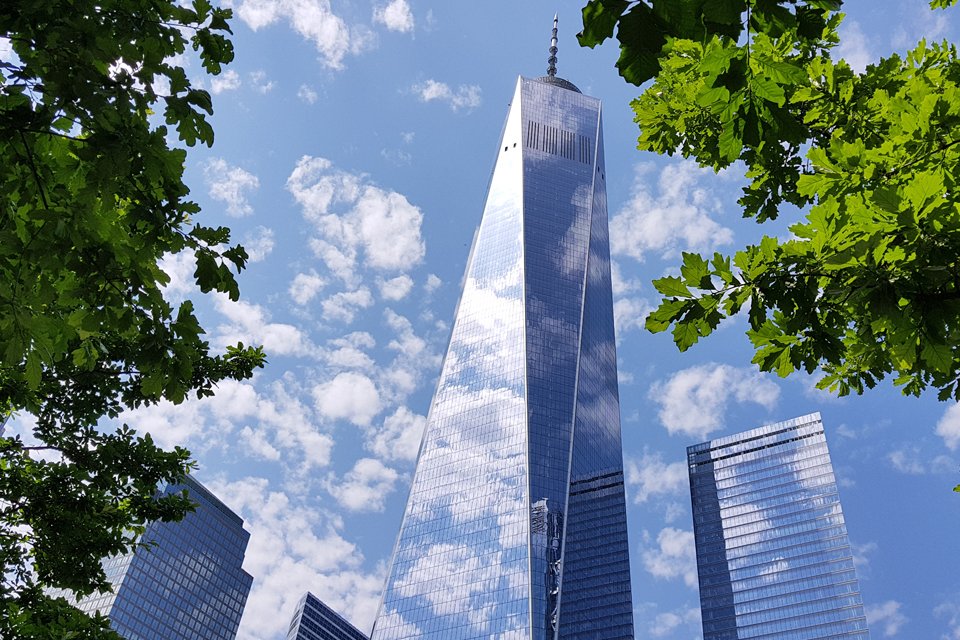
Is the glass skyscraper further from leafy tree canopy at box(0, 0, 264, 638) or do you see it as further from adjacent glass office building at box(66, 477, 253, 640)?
leafy tree canopy at box(0, 0, 264, 638)

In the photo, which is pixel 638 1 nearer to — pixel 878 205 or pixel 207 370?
pixel 878 205

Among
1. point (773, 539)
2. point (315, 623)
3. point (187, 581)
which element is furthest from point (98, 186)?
point (315, 623)

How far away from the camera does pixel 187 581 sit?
15162cm

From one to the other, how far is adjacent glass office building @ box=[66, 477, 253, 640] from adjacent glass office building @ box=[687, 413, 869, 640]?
10797 cm

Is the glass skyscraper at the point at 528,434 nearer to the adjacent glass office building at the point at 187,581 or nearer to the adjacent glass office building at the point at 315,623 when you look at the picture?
the adjacent glass office building at the point at 187,581

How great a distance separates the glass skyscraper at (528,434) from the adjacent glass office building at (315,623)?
5655 centimetres

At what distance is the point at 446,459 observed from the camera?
422 feet

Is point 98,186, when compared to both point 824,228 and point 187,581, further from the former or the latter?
point 187,581

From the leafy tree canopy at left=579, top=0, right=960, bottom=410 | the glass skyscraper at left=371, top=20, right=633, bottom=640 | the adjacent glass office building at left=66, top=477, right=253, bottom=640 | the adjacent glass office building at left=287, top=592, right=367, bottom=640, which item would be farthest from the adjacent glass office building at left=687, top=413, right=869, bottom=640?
the leafy tree canopy at left=579, top=0, right=960, bottom=410

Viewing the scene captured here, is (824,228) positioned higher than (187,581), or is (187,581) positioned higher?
(187,581)

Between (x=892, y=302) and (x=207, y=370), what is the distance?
786 centimetres

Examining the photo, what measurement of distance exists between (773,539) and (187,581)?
129 metres

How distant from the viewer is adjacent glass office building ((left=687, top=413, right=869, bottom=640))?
138 meters

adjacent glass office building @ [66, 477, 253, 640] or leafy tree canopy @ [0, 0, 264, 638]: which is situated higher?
adjacent glass office building @ [66, 477, 253, 640]
